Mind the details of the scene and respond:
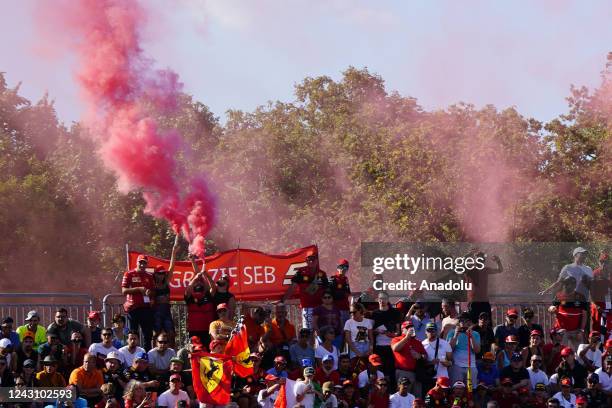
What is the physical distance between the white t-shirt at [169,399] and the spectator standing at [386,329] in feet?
13.3

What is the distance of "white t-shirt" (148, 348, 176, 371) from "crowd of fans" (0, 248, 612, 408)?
20 mm

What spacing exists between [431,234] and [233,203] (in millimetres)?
8940

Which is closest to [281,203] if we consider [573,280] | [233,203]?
[233,203]

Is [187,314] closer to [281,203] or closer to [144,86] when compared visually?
[144,86]

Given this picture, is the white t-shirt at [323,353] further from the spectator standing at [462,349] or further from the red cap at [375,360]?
the spectator standing at [462,349]

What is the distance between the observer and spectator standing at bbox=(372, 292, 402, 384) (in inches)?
946

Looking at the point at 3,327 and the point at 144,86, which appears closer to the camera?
the point at 3,327

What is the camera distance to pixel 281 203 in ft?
168

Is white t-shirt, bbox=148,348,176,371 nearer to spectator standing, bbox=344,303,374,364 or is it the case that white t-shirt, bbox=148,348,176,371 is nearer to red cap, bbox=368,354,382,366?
spectator standing, bbox=344,303,374,364

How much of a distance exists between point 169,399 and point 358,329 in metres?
3.96

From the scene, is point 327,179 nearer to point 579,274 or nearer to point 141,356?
point 579,274

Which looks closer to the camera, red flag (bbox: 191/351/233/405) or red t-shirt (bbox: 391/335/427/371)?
red flag (bbox: 191/351/233/405)

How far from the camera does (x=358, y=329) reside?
78.3ft

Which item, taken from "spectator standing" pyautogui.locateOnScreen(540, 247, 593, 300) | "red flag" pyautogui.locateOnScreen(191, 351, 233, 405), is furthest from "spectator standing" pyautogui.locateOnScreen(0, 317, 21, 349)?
"spectator standing" pyautogui.locateOnScreen(540, 247, 593, 300)
